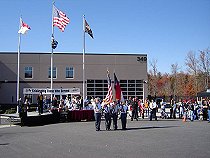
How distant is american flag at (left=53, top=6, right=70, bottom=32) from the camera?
85.3 feet

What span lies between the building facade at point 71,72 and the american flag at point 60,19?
1983 centimetres

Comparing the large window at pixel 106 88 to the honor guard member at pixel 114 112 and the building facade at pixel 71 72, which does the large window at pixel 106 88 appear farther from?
the honor guard member at pixel 114 112

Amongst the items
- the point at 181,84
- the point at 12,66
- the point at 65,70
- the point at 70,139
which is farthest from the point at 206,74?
the point at 70,139

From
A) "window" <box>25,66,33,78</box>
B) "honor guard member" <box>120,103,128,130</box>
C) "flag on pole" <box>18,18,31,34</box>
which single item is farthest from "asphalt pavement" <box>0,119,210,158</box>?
"window" <box>25,66,33,78</box>

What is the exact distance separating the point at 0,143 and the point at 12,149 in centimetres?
173

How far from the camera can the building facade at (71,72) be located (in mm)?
45375

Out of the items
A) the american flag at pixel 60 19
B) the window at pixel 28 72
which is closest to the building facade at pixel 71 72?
the window at pixel 28 72

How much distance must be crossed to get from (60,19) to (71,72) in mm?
21503

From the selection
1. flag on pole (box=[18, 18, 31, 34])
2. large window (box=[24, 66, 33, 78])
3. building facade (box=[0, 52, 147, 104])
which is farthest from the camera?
large window (box=[24, 66, 33, 78])

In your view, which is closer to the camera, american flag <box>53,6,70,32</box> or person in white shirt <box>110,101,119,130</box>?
person in white shirt <box>110,101,119,130</box>

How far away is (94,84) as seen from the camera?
1884 inches

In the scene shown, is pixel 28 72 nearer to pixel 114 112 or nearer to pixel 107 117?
pixel 114 112

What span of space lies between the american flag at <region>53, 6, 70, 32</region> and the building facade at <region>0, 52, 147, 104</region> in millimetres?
19828

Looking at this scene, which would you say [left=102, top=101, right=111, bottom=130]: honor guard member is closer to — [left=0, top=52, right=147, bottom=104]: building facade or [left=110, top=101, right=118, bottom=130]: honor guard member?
[left=110, top=101, right=118, bottom=130]: honor guard member
